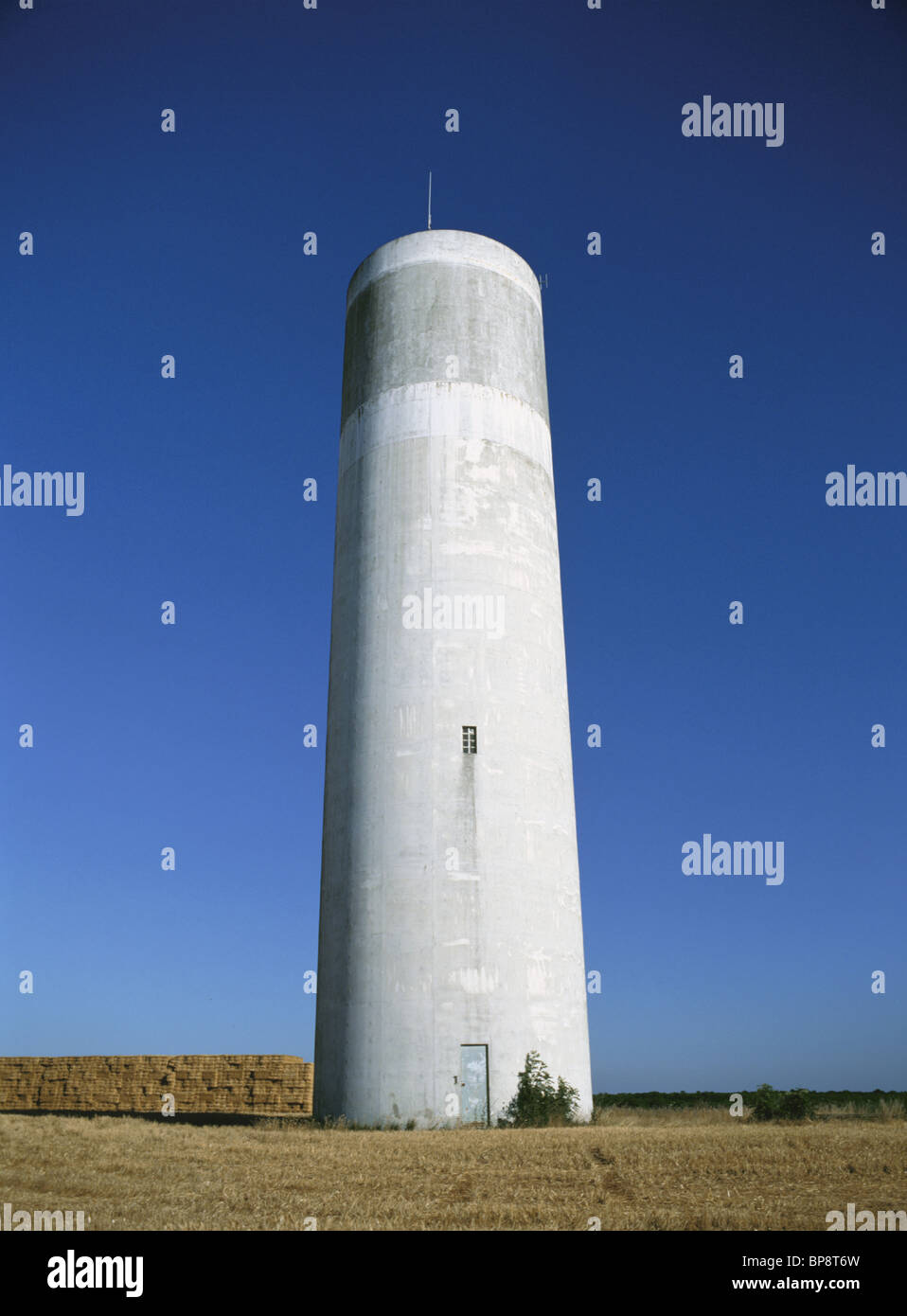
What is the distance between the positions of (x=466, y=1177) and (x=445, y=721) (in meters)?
13.5

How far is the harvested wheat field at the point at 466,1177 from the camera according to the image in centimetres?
1109

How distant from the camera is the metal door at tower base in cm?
2372

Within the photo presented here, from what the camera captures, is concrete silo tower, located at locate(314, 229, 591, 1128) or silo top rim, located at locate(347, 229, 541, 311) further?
silo top rim, located at locate(347, 229, 541, 311)

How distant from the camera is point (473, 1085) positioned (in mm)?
23859

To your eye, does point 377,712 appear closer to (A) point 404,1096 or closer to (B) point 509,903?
(B) point 509,903

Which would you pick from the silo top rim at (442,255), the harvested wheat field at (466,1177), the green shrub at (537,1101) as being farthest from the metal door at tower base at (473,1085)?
the silo top rim at (442,255)

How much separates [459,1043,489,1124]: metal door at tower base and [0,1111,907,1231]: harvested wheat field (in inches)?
117

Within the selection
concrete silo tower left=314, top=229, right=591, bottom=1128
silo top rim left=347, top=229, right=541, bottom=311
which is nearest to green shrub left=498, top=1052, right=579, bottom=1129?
concrete silo tower left=314, top=229, right=591, bottom=1128

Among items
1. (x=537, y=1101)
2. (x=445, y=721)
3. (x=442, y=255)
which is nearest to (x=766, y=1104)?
(x=537, y=1101)

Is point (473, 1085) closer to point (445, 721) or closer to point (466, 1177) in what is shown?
point (445, 721)

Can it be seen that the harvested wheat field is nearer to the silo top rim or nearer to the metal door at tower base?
the metal door at tower base

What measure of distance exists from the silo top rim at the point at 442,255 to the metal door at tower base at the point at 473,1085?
22099 millimetres
